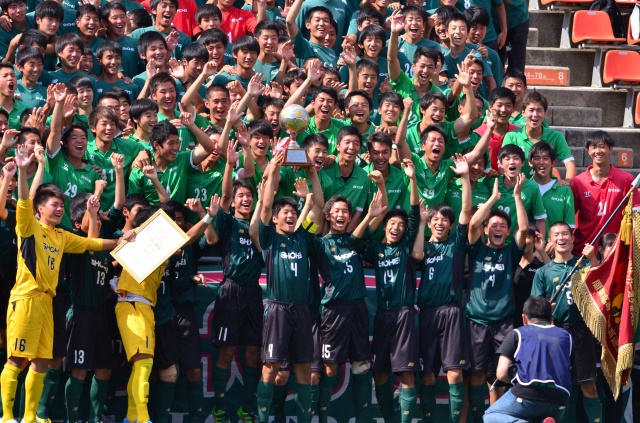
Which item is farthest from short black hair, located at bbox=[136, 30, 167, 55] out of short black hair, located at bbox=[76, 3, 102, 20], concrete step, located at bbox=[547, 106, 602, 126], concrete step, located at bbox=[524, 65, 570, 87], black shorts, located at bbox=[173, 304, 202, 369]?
concrete step, located at bbox=[524, 65, 570, 87]

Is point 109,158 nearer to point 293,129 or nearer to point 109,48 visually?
point 293,129

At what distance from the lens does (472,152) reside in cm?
1299

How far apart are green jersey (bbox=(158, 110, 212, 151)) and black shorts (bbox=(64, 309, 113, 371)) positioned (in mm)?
2217

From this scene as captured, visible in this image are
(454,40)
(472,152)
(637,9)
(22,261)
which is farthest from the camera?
(637,9)

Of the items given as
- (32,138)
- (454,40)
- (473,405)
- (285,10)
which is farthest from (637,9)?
(32,138)

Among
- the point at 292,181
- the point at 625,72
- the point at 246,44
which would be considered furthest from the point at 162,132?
the point at 625,72

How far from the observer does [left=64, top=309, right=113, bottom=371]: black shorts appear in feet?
37.5

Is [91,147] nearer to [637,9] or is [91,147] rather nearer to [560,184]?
[560,184]

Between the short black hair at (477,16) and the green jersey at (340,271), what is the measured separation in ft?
16.4

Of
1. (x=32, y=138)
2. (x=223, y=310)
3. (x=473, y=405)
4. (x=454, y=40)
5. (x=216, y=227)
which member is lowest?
(x=473, y=405)

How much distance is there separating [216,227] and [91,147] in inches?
62.7

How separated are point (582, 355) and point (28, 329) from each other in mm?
5280

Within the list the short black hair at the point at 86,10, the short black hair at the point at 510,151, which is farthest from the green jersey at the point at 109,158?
the short black hair at the point at 510,151

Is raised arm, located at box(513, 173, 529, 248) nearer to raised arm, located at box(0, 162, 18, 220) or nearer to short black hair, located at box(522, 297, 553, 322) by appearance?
short black hair, located at box(522, 297, 553, 322)
